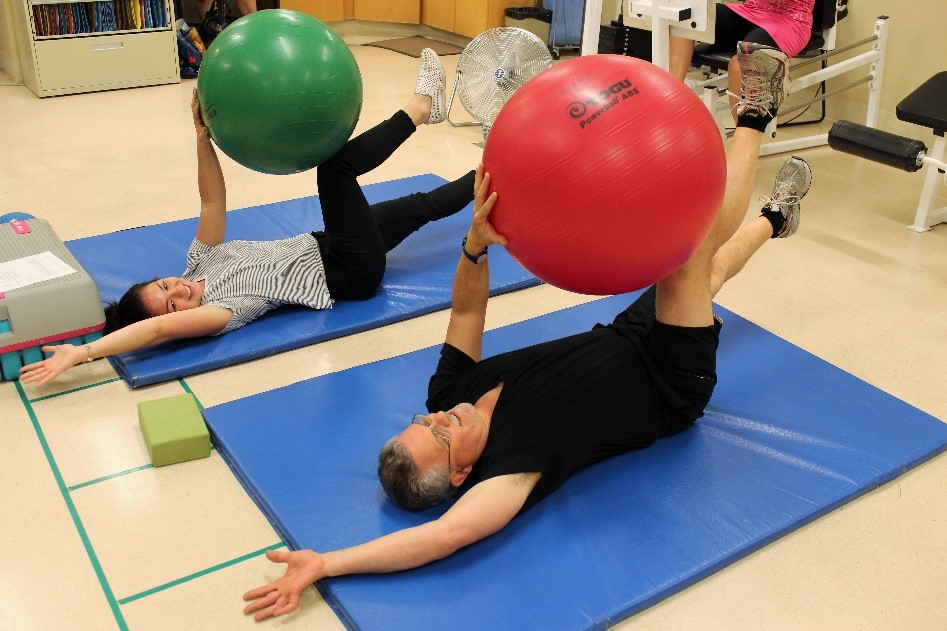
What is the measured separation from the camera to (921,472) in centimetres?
262

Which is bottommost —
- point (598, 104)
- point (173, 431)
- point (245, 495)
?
point (245, 495)

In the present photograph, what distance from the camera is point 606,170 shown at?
1.96 metres

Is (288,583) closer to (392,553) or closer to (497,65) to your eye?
(392,553)

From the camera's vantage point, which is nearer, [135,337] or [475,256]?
[475,256]

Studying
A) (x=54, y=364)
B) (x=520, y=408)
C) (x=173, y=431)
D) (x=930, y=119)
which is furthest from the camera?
(x=930, y=119)

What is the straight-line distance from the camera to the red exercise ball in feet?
6.45

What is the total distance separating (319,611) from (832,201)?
364cm

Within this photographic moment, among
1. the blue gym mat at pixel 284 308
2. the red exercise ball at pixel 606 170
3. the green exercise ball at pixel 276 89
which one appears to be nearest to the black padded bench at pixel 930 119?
the blue gym mat at pixel 284 308

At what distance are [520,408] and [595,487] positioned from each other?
0.32 m

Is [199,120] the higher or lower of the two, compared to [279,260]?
higher

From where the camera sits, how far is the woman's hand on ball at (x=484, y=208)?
2104 millimetres

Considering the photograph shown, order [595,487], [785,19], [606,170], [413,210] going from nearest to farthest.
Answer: [606,170] < [595,487] < [413,210] < [785,19]

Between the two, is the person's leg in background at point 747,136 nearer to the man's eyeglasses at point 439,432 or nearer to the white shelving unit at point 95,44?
the man's eyeglasses at point 439,432

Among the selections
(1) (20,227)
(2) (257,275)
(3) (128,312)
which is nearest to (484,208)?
(2) (257,275)
